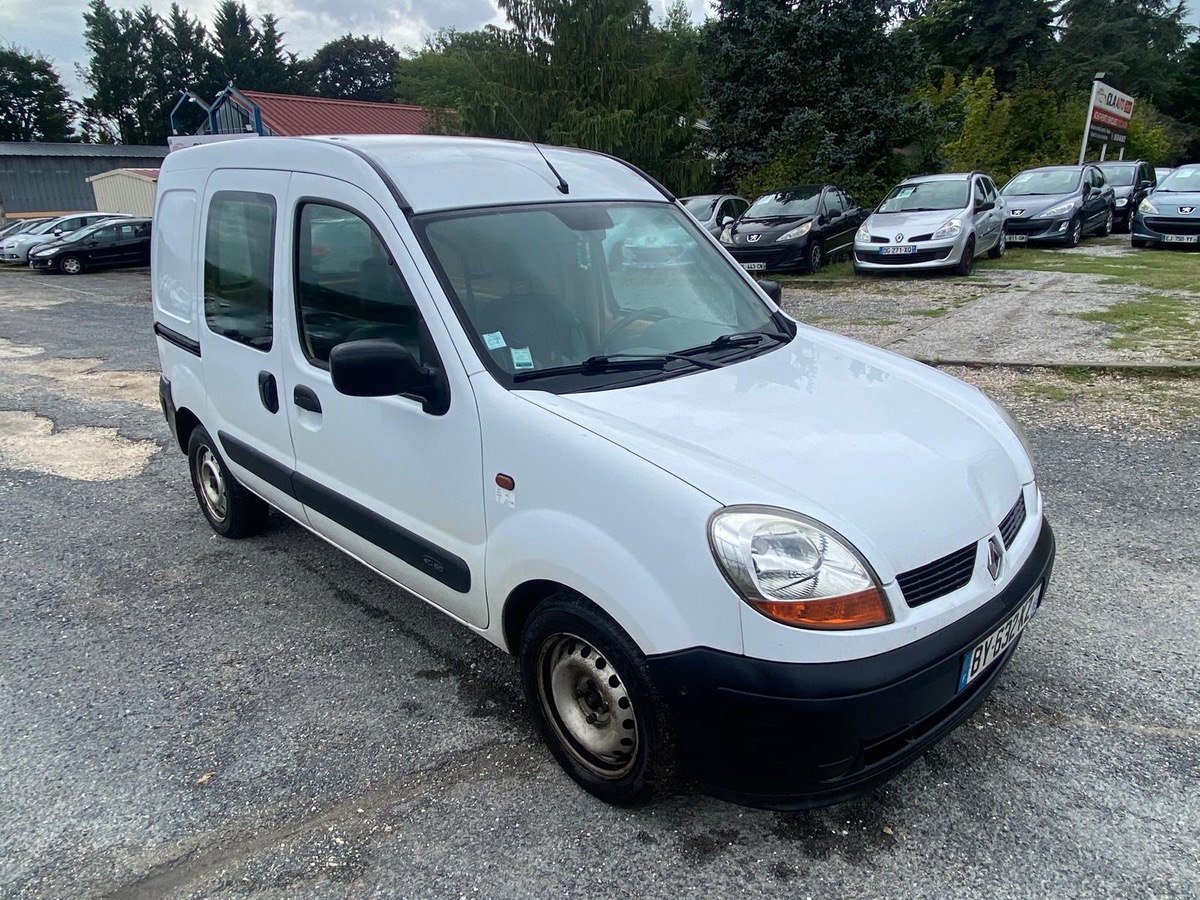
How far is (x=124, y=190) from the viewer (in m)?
33.2

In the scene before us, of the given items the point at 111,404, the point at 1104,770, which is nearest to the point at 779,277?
the point at 111,404

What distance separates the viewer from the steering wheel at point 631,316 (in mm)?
2916

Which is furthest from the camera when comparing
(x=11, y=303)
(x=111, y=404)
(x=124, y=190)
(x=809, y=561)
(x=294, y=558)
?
(x=124, y=190)

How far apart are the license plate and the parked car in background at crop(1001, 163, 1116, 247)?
52.3ft

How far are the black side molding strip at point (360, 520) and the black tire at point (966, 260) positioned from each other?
12.0 metres

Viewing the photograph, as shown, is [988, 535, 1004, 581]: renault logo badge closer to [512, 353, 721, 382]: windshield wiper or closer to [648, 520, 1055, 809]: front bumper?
[648, 520, 1055, 809]: front bumper

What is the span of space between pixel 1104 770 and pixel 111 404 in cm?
819

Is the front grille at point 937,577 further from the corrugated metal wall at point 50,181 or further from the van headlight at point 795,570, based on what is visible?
the corrugated metal wall at point 50,181

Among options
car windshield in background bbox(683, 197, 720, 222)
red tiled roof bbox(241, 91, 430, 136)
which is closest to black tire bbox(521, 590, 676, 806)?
car windshield in background bbox(683, 197, 720, 222)

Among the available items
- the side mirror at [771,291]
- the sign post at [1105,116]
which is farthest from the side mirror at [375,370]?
the sign post at [1105,116]

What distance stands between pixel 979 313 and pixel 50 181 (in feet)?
141

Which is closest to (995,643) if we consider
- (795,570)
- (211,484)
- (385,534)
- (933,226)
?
(795,570)

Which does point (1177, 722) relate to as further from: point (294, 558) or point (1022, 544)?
point (294, 558)

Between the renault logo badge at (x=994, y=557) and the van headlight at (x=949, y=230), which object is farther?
the van headlight at (x=949, y=230)
